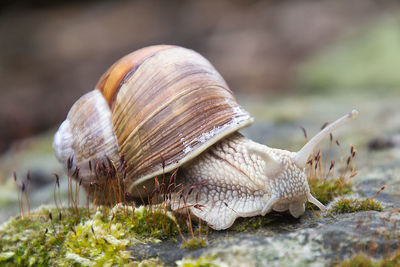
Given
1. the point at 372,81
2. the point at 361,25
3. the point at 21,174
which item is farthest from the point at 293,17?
the point at 21,174

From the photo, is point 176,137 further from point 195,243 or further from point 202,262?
point 202,262

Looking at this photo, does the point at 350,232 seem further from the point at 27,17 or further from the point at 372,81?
the point at 27,17

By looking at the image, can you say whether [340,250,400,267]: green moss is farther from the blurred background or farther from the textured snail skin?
the blurred background

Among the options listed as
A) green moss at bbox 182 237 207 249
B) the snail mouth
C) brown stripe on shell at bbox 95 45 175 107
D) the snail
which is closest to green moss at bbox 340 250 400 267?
the snail mouth

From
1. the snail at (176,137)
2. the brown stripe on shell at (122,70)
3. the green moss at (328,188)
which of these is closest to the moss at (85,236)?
the snail at (176,137)

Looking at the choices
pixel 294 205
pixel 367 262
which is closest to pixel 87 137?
pixel 294 205

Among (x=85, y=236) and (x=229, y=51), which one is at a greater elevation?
(x=229, y=51)
